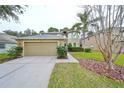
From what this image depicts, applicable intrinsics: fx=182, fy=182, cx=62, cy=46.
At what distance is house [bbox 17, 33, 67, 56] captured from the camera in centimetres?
1986

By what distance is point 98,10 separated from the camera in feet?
36.2

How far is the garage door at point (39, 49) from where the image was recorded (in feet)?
65.9

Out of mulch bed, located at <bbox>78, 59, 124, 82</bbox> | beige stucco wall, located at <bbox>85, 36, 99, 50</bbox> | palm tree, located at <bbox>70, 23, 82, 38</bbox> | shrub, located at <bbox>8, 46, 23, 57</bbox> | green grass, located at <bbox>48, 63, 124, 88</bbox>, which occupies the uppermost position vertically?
palm tree, located at <bbox>70, 23, 82, 38</bbox>

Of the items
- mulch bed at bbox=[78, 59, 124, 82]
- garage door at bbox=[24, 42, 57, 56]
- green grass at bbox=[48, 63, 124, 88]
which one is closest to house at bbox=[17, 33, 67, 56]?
garage door at bbox=[24, 42, 57, 56]

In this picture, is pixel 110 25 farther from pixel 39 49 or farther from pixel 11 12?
pixel 39 49

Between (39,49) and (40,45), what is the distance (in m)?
0.47

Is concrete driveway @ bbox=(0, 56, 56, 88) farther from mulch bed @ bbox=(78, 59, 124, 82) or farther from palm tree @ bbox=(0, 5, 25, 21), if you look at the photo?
palm tree @ bbox=(0, 5, 25, 21)

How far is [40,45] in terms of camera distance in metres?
20.3

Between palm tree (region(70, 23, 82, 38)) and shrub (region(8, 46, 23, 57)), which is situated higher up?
palm tree (region(70, 23, 82, 38))

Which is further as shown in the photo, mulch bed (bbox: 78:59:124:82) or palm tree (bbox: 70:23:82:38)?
palm tree (bbox: 70:23:82:38)

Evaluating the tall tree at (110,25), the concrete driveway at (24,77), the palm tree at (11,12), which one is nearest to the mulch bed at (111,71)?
the tall tree at (110,25)
